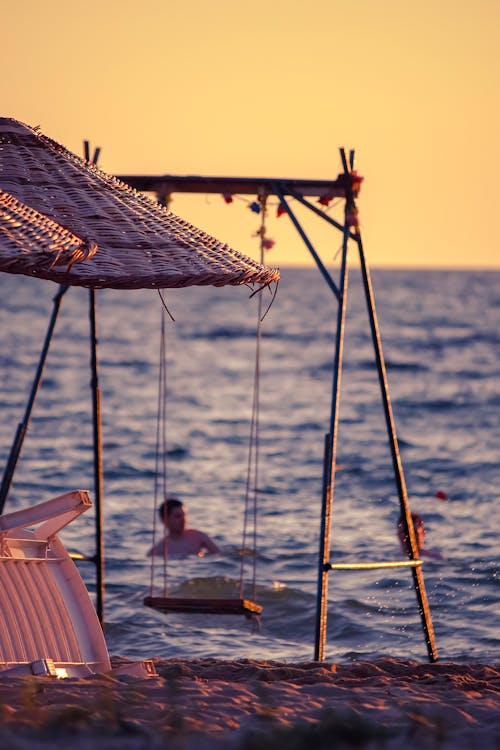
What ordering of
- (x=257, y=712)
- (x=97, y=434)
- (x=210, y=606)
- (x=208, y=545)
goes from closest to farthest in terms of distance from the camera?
(x=257, y=712) < (x=210, y=606) < (x=97, y=434) < (x=208, y=545)

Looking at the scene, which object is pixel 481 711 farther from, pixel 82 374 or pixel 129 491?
pixel 82 374

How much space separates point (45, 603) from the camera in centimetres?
465

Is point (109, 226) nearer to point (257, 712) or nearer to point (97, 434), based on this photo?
point (257, 712)

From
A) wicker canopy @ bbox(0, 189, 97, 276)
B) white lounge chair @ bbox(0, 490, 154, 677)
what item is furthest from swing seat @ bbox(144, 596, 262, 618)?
wicker canopy @ bbox(0, 189, 97, 276)

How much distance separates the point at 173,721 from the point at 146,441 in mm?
15311

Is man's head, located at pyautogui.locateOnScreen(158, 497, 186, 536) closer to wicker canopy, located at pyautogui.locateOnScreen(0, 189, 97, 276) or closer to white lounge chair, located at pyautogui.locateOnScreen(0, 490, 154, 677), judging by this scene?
white lounge chair, located at pyautogui.locateOnScreen(0, 490, 154, 677)

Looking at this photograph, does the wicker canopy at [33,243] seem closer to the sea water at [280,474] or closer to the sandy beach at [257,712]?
the sandy beach at [257,712]

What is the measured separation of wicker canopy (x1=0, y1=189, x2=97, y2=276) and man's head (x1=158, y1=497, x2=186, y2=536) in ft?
16.2

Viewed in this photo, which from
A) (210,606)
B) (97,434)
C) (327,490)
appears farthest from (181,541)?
(327,490)

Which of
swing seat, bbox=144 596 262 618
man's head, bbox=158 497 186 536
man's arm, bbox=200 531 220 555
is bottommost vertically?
man's arm, bbox=200 531 220 555

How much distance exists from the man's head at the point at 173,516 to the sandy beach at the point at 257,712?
400 centimetres

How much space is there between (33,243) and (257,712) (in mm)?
1632

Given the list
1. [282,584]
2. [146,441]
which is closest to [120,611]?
[282,584]

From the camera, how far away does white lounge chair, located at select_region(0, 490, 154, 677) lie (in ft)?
14.7
